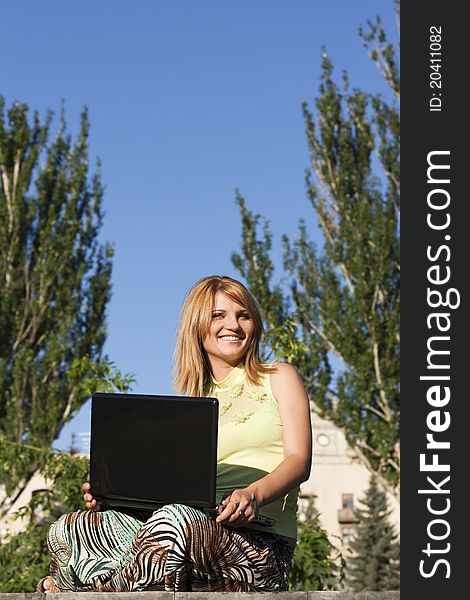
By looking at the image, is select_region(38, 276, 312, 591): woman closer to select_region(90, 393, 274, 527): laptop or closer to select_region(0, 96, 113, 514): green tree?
select_region(90, 393, 274, 527): laptop

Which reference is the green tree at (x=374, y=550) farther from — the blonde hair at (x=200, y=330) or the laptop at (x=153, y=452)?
the laptop at (x=153, y=452)

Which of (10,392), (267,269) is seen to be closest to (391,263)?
(267,269)

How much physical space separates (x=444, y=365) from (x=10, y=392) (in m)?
14.6

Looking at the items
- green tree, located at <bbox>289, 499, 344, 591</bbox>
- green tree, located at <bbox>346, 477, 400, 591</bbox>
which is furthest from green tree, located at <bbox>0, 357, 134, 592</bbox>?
green tree, located at <bbox>346, 477, 400, 591</bbox>

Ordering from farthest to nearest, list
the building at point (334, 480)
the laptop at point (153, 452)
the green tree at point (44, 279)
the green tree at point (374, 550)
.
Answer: the building at point (334, 480) < the green tree at point (374, 550) < the green tree at point (44, 279) < the laptop at point (153, 452)

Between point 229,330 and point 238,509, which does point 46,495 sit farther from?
point 238,509

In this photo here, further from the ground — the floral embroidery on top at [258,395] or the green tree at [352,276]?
the green tree at [352,276]

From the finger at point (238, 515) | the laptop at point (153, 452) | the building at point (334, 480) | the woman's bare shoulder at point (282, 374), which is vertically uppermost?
the building at point (334, 480)

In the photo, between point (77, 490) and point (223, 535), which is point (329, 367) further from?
point (223, 535)

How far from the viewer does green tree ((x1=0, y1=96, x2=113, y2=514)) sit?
15945 millimetres

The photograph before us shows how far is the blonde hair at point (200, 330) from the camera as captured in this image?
2.64m

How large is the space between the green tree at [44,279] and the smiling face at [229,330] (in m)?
13.1

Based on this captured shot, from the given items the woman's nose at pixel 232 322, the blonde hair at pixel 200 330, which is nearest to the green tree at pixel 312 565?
the blonde hair at pixel 200 330

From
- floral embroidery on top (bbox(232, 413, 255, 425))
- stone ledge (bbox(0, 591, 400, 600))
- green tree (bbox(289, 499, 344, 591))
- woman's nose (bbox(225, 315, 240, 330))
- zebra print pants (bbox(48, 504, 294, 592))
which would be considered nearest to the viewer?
stone ledge (bbox(0, 591, 400, 600))
